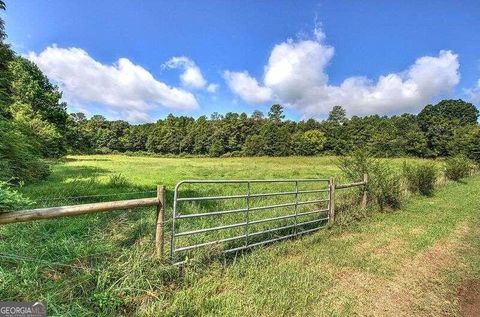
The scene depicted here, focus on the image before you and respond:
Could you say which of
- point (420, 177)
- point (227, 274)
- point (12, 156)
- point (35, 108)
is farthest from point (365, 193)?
point (35, 108)

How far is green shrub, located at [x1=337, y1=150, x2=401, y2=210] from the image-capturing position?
424 inches

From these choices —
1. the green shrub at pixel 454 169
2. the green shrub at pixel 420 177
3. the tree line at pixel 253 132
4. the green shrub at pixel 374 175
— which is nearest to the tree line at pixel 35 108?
the tree line at pixel 253 132

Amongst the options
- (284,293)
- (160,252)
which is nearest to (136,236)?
(160,252)

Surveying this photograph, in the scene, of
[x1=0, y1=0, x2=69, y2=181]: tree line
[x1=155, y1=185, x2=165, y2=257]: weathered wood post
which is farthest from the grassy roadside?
[x1=0, y1=0, x2=69, y2=181]: tree line

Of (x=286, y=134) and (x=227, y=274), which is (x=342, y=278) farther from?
(x=286, y=134)

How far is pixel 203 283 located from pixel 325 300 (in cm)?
169

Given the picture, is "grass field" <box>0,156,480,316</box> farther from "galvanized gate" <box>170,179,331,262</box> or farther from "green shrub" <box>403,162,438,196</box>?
"green shrub" <box>403,162,438,196</box>

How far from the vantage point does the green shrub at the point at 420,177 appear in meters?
14.4

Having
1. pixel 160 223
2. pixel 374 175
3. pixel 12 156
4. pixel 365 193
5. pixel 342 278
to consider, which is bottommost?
pixel 342 278

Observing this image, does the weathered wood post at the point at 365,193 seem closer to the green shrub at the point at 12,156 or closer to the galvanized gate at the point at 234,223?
the galvanized gate at the point at 234,223

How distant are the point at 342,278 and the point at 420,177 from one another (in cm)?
1195

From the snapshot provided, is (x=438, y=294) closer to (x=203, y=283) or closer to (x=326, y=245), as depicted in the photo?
(x=326, y=245)

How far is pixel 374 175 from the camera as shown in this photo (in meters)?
10.9

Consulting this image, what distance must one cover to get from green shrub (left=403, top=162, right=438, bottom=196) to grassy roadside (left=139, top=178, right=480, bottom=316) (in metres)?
6.18
